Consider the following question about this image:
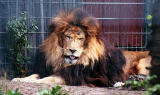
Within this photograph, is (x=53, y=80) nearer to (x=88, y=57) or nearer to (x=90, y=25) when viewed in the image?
(x=88, y=57)

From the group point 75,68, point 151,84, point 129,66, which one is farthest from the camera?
point 129,66

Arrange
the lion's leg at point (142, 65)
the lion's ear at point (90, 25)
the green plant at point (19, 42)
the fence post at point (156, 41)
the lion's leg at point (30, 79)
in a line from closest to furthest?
the fence post at point (156, 41) < the lion's leg at point (30, 79) < the lion's ear at point (90, 25) < the lion's leg at point (142, 65) < the green plant at point (19, 42)

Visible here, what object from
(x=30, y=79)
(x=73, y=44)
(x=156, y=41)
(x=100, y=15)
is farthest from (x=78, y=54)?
(x=156, y=41)

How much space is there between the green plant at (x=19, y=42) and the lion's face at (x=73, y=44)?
1104 mm

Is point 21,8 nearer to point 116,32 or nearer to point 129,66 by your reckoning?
point 116,32

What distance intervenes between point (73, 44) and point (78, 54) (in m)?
0.19

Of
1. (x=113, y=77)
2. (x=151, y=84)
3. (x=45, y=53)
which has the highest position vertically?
(x=151, y=84)

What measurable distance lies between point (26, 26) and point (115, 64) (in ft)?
6.71

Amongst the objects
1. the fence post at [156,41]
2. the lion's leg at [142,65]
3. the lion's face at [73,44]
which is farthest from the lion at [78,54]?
the fence post at [156,41]

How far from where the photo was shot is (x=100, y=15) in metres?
6.46

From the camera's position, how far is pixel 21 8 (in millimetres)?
6344

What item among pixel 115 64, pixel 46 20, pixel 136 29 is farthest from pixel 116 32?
pixel 46 20

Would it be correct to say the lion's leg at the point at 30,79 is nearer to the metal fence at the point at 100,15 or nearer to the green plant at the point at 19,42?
the green plant at the point at 19,42

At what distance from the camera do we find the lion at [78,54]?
17.4ft
